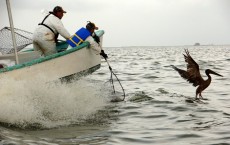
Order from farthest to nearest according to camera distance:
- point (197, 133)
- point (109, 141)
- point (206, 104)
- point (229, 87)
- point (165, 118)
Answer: point (229, 87), point (206, 104), point (165, 118), point (197, 133), point (109, 141)

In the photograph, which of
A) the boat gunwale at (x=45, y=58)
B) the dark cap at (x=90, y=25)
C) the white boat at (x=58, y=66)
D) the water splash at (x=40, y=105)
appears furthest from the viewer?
the dark cap at (x=90, y=25)

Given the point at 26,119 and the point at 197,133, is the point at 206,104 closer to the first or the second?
the point at 197,133

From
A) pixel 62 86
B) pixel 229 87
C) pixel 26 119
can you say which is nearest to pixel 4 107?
pixel 26 119

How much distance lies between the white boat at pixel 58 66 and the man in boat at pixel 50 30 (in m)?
0.64

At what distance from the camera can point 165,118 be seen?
324 inches

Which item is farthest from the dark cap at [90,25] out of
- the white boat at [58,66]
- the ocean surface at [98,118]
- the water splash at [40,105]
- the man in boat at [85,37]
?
the water splash at [40,105]

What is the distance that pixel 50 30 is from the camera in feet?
33.1

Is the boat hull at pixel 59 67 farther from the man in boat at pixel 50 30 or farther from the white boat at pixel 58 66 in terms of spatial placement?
the man in boat at pixel 50 30

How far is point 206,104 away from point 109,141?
4.48 metres

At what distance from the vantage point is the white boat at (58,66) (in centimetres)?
830

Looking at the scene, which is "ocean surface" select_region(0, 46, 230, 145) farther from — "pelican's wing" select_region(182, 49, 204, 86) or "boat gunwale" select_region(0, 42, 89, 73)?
"pelican's wing" select_region(182, 49, 204, 86)

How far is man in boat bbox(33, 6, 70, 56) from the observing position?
9.95 m

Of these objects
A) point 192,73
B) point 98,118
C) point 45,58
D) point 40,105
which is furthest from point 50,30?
point 192,73

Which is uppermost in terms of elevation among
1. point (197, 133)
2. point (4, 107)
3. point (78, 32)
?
point (78, 32)
